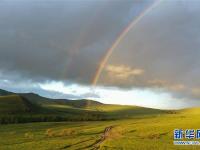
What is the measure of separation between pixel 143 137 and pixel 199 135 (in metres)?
12.0

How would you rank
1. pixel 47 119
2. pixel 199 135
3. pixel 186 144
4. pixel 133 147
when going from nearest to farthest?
pixel 133 147
pixel 186 144
pixel 199 135
pixel 47 119

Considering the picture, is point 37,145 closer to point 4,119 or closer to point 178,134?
point 178,134

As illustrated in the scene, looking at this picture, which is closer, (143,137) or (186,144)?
(186,144)

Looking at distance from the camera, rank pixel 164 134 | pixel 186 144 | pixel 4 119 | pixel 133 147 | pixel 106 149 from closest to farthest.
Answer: pixel 106 149 → pixel 133 147 → pixel 186 144 → pixel 164 134 → pixel 4 119

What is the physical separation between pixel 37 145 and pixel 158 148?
2035 cm

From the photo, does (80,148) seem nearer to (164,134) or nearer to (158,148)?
(158,148)

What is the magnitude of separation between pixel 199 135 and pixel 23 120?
106903mm

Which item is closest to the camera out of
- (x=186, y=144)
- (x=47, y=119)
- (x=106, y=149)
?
(x=106, y=149)

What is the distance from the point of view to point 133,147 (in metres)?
58.0

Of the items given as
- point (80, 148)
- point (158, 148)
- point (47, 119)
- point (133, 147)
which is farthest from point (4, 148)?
point (47, 119)

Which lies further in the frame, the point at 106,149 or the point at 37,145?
the point at 37,145

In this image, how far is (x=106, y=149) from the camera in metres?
53.9

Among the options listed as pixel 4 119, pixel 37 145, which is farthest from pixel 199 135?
pixel 4 119

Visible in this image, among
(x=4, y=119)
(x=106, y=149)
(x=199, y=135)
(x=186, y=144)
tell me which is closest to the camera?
(x=106, y=149)
